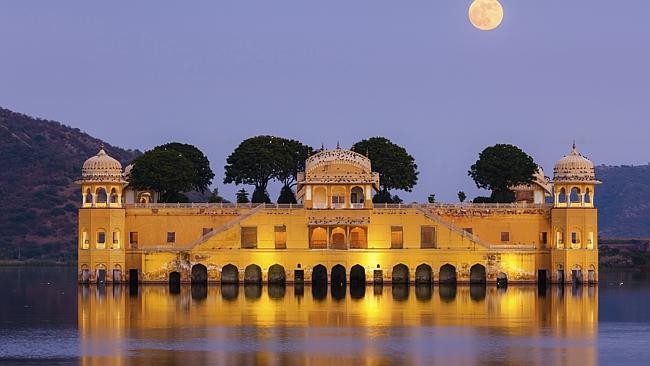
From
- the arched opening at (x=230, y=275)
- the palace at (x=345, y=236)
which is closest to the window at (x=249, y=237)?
the palace at (x=345, y=236)

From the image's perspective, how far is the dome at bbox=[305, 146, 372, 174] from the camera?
80.4m

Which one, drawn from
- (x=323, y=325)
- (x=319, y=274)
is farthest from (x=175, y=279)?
(x=323, y=325)

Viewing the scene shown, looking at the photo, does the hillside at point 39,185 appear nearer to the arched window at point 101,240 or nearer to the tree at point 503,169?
the arched window at point 101,240

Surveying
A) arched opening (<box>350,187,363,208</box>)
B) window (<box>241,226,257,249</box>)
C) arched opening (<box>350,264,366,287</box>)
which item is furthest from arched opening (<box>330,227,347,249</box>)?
window (<box>241,226,257,249</box>)

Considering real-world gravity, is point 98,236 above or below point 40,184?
below

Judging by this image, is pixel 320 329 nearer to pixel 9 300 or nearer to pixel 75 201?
pixel 9 300

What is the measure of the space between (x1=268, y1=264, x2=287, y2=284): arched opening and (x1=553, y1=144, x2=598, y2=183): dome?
14830 mm

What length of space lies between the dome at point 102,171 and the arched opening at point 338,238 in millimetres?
11582

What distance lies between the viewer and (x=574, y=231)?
7906 cm

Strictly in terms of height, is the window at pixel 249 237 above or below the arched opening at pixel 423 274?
above

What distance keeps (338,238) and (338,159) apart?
17.0 ft

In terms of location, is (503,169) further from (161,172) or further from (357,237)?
(161,172)

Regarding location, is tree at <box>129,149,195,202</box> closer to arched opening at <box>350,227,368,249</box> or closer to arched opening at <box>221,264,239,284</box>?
arched opening at <box>221,264,239,284</box>

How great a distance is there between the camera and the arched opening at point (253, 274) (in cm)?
8138
